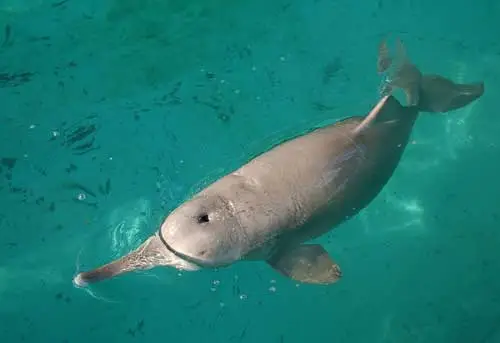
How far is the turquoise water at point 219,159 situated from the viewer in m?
7.68

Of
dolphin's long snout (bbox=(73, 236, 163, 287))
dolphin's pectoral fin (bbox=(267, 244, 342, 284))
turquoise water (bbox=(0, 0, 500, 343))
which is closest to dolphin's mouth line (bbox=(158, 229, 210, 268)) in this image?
dolphin's long snout (bbox=(73, 236, 163, 287))

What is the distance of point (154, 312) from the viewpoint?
7.59 m

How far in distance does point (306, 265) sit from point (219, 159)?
8.16ft

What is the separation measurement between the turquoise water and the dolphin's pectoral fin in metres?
1.60

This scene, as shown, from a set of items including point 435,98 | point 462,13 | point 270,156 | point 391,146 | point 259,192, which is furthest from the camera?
point 462,13

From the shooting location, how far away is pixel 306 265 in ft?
20.2

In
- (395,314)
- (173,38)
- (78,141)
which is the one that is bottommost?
(395,314)

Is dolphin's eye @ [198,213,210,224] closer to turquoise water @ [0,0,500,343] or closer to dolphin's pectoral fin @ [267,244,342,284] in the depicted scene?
dolphin's pectoral fin @ [267,244,342,284]

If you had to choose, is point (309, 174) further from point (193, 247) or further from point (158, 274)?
A: point (158, 274)

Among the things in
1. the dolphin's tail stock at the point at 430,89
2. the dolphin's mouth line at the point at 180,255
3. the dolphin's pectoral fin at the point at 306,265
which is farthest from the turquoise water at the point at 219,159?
the dolphin's mouth line at the point at 180,255

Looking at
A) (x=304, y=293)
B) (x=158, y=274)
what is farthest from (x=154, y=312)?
(x=304, y=293)

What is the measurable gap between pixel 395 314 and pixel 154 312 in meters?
3.42

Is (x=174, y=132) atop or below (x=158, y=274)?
atop

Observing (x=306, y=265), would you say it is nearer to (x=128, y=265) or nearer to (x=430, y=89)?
(x=128, y=265)
